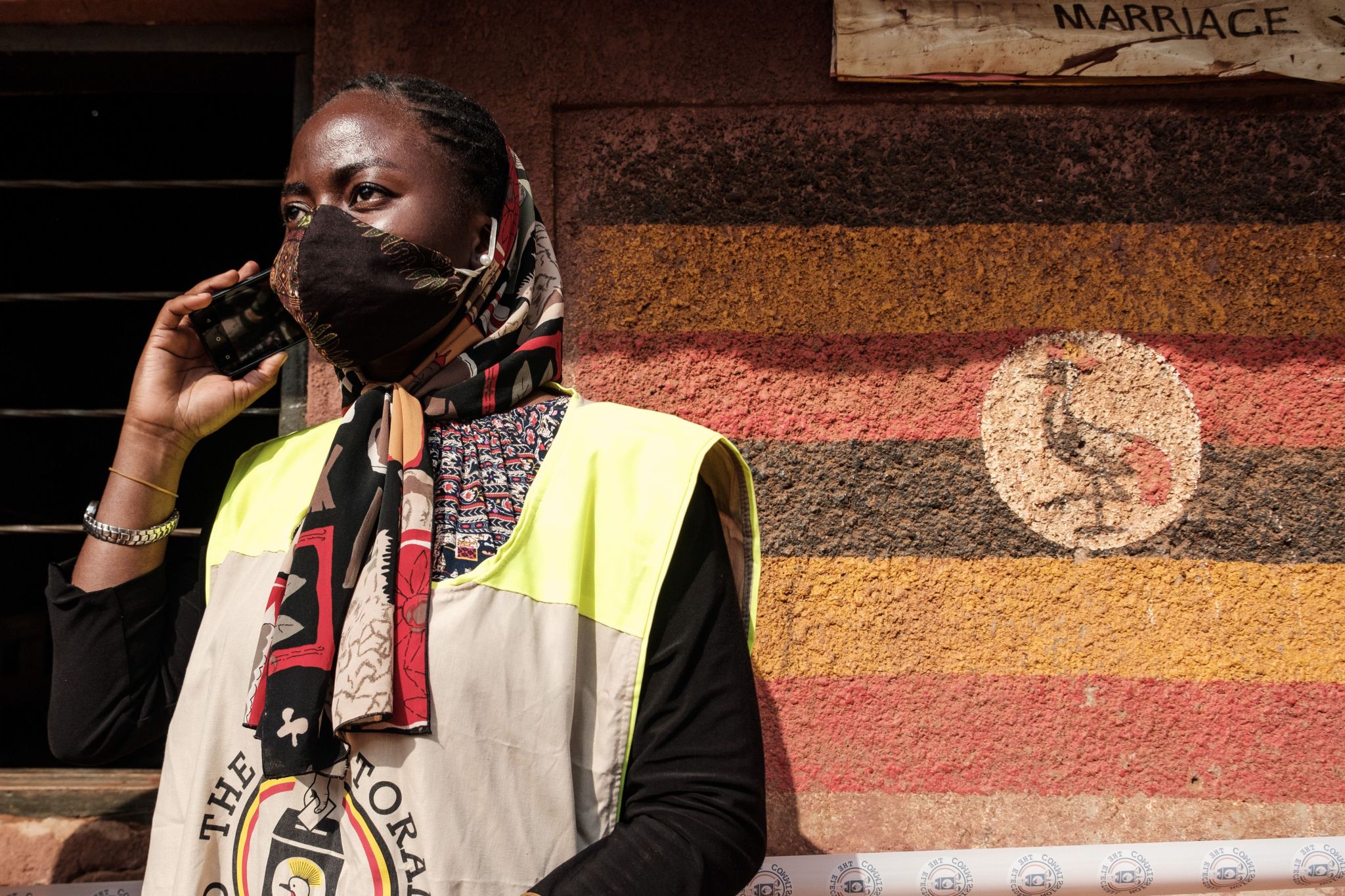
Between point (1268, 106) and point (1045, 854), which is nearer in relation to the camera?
point (1045, 854)

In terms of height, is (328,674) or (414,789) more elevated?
(328,674)

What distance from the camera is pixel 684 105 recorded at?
7.30ft

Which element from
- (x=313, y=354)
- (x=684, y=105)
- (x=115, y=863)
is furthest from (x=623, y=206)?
(x=115, y=863)

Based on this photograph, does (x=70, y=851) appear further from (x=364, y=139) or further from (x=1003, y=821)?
(x=1003, y=821)

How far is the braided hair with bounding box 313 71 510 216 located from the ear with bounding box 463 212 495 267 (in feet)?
0.06

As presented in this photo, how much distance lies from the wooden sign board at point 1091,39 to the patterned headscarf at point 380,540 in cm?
118

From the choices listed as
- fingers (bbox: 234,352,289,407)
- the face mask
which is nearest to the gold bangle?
fingers (bbox: 234,352,289,407)

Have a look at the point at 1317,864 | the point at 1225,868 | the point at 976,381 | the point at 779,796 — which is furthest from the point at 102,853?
the point at 1317,864

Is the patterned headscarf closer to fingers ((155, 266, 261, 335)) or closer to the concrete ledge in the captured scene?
fingers ((155, 266, 261, 335))

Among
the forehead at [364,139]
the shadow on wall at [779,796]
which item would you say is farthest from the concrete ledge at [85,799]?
the forehead at [364,139]

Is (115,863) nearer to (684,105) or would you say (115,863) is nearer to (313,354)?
(313,354)

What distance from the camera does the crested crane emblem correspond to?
211 cm

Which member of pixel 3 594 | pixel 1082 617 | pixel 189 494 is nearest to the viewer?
pixel 1082 617

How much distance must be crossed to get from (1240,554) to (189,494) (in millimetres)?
4626
